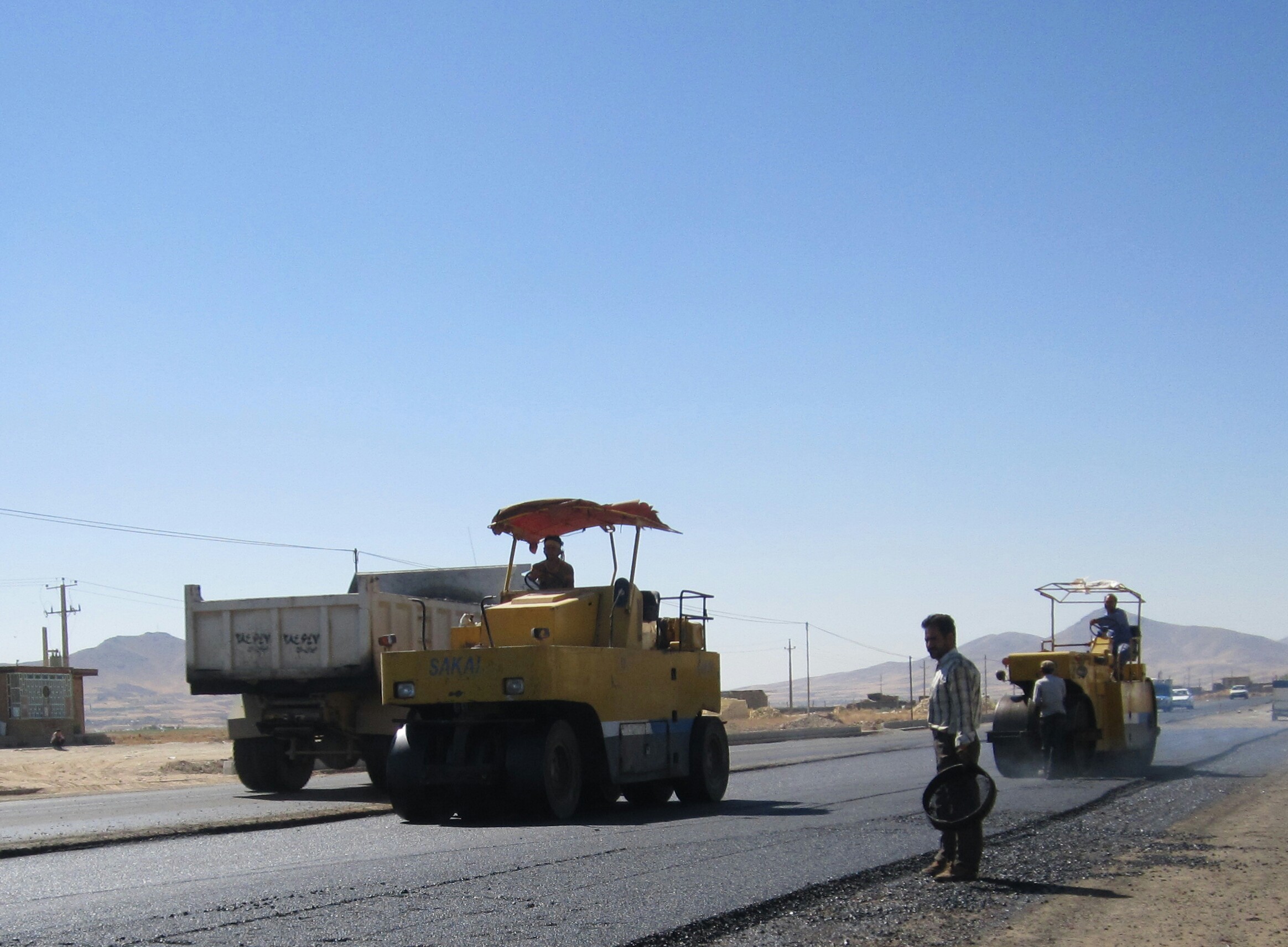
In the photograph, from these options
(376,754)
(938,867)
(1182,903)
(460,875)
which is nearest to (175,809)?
(376,754)

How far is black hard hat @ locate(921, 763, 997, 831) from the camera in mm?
8188

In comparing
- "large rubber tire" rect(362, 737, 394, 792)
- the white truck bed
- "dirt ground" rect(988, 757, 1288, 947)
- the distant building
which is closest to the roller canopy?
the white truck bed

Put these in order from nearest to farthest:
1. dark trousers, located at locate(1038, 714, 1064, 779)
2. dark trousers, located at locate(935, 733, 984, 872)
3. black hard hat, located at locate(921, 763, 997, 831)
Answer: black hard hat, located at locate(921, 763, 997, 831) → dark trousers, located at locate(935, 733, 984, 872) → dark trousers, located at locate(1038, 714, 1064, 779)

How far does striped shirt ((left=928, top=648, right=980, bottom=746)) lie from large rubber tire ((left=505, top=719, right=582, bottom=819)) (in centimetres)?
441

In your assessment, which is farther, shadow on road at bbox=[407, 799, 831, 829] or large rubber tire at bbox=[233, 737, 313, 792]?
large rubber tire at bbox=[233, 737, 313, 792]

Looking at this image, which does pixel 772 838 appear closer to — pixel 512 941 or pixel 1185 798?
pixel 512 941

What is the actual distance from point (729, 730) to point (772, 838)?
3610cm

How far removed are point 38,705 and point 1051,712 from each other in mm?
38488

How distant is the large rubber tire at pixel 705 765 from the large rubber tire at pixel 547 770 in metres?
2.06

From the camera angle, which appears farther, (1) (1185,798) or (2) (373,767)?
(2) (373,767)

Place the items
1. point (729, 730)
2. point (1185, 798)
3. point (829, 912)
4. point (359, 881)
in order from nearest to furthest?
point (829, 912) < point (359, 881) < point (1185, 798) < point (729, 730)

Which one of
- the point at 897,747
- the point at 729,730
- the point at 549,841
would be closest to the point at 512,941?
the point at 549,841

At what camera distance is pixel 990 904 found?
24.8 ft

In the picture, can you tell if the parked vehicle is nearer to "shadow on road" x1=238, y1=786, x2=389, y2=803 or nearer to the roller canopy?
"shadow on road" x1=238, y1=786, x2=389, y2=803
